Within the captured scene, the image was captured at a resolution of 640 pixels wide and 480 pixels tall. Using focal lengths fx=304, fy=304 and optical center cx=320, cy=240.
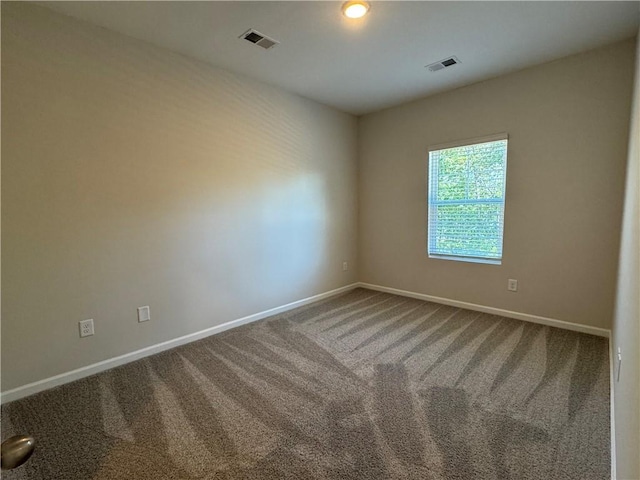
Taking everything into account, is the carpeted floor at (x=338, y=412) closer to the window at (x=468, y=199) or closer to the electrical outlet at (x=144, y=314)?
the electrical outlet at (x=144, y=314)

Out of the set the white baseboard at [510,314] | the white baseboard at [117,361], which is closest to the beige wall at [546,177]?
the white baseboard at [510,314]

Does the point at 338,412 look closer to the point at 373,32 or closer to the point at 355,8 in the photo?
the point at 355,8

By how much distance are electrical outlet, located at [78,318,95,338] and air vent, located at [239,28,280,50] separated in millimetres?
2499

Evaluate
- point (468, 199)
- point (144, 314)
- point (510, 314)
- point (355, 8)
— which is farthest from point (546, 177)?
point (144, 314)

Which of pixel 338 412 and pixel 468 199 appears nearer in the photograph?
pixel 338 412

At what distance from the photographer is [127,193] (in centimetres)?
242

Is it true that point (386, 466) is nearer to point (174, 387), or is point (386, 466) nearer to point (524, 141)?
point (174, 387)

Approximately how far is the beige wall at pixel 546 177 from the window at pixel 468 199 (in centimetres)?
9

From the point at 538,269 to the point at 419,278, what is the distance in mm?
1310

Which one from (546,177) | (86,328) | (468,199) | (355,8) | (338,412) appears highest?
(355,8)

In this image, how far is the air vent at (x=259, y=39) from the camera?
2359 millimetres

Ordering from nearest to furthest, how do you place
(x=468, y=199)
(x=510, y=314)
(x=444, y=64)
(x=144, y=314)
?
(x=144, y=314)
(x=444, y=64)
(x=510, y=314)
(x=468, y=199)

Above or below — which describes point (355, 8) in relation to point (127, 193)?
above

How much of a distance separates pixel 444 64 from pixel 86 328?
3.81 meters
